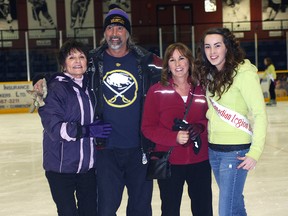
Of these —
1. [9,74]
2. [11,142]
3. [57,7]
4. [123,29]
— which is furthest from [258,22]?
[123,29]

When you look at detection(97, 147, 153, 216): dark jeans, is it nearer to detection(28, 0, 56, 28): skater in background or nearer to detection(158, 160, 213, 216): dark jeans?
detection(158, 160, 213, 216): dark jeans

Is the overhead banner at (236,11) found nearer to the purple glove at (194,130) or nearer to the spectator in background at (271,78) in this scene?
the spectator in background at (271,78)

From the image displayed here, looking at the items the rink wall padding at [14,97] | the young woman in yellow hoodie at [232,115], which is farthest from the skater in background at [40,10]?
the young woman in yellow hoodie at [232,115]

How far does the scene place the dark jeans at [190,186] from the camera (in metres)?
3.24

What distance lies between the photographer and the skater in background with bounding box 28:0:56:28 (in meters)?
19.9

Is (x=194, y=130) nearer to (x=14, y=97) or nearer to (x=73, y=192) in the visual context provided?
(x=73, y=192)

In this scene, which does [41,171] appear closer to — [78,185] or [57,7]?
[78,185]

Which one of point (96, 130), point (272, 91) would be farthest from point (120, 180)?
point (272, 91)

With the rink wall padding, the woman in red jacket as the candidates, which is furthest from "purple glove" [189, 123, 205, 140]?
the rink wall padding

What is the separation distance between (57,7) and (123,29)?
17203mm

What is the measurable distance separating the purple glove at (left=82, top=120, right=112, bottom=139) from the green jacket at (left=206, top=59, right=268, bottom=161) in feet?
1.97

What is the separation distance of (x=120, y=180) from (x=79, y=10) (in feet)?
56.7

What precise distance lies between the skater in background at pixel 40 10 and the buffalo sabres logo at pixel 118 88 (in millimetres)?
16964

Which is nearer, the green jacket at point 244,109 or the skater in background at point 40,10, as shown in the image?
the green jacket at point 244,109
